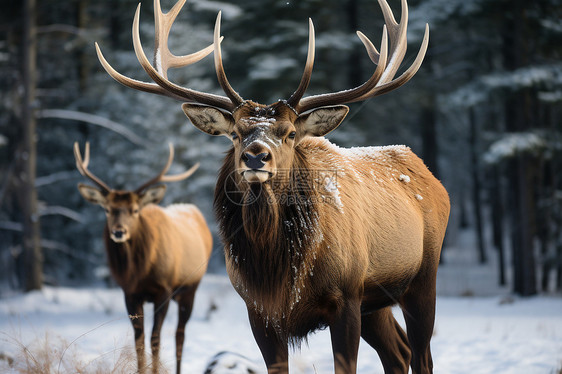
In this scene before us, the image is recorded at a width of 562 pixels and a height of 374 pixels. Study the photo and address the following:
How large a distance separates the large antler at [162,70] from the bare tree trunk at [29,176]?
28.9 feet

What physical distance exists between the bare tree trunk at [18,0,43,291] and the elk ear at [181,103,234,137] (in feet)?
31.4

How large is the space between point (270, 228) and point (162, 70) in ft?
6.08

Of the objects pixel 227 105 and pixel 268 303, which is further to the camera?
pixel 227 105

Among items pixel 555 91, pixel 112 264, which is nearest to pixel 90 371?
pixel 112 264

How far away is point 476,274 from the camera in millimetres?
18828

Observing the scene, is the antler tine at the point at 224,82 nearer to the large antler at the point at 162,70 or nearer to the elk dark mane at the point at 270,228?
the large antler at the point at 162,70

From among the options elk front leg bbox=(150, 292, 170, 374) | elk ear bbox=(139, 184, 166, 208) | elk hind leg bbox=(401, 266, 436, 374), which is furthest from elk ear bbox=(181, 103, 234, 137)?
elk ear bbox=(139, 184, 166, 208)

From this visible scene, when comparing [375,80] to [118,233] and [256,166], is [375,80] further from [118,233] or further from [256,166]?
[118,233]

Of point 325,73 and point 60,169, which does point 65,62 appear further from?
point 325,73

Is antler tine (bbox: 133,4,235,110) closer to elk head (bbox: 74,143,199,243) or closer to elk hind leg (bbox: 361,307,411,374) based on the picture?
elk hind leg (bbox: 361,307,411,374)

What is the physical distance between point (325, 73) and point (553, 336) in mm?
8816

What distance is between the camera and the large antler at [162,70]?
153 inches

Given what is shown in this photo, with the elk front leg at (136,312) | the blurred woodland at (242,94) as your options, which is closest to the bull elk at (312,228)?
the elk front leg at (136,312)

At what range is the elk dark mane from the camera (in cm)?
339
